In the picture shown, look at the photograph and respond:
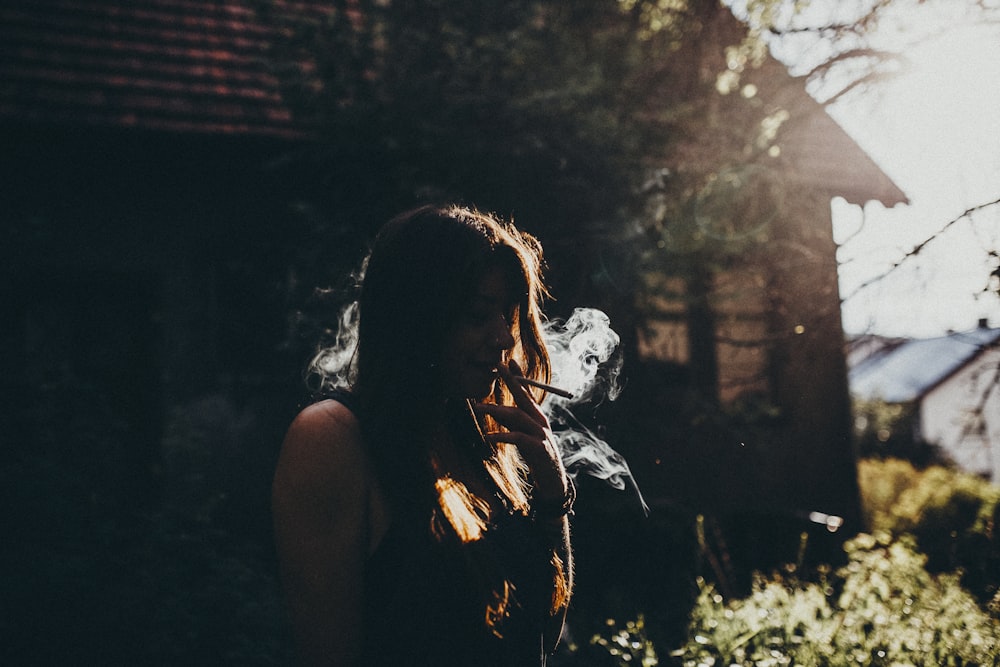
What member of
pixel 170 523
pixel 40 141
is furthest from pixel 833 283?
pixel 40 141

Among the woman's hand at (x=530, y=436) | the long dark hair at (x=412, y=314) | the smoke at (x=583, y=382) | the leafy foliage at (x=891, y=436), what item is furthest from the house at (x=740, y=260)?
Answer: the leafy foliage at (x=891, y=436)

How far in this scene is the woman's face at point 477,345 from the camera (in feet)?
5.47

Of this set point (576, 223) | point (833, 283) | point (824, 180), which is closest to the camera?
point (833, 283)

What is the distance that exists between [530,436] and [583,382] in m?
1.35

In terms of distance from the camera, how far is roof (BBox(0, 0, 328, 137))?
5633 mm

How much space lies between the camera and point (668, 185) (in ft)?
15.9

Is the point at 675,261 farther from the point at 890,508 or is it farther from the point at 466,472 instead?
the point at 890,508

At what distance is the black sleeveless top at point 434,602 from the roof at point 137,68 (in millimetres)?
4647

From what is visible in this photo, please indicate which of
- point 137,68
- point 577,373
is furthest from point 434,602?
point 137,68

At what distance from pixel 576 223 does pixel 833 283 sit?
1679mm

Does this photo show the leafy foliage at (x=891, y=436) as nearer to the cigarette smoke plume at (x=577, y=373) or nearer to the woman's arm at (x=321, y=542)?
the cigarette smoke plume at (x=577, y=373)

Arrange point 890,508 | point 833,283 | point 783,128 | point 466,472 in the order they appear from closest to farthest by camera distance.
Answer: point 466,472 < point 833,283 < point 783,128 < point 890,508

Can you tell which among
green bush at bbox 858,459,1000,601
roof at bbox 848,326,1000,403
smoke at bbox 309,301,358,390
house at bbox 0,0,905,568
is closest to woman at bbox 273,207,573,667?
smoke at bbox 309,301,358,390

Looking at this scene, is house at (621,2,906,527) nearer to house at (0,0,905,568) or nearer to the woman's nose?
house at (0,0,905,568)
